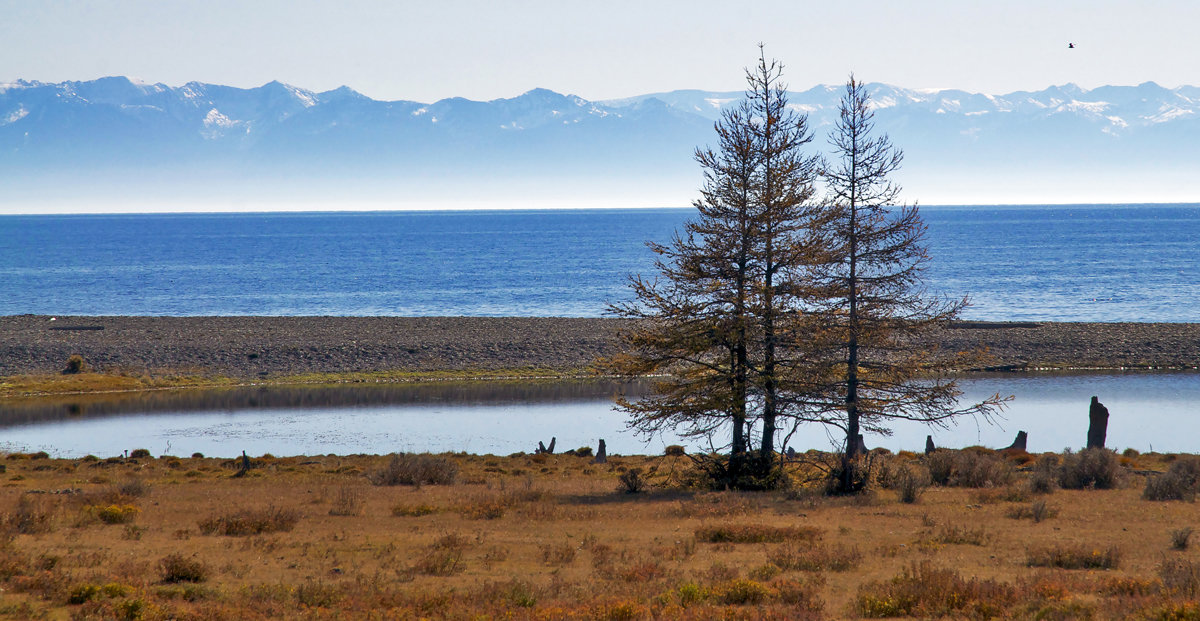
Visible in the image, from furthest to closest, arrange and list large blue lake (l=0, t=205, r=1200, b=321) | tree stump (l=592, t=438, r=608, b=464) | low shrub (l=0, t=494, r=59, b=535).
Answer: large blue lake (l=0, t=205, r=1200, b=321) < tree stump (l=592, t=438, r=608, b=464) < low shrub (l=0, t=494, r=59, b=535)

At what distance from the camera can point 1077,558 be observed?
12.3m

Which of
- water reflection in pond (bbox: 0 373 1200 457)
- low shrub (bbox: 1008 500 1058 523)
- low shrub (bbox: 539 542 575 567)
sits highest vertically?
low shrub (bbox: 539 542 575 567)

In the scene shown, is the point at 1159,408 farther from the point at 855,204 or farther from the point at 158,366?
the point at 158,366

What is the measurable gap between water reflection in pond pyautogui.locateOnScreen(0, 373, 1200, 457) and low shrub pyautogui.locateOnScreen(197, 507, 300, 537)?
50.6 feet

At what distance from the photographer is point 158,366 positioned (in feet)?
162

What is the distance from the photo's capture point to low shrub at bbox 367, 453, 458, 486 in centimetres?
2252

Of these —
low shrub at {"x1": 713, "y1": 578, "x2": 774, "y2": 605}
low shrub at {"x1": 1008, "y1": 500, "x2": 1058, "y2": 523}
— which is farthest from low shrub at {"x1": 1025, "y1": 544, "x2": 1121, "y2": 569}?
low shrub at {"x1": 713, "y1": 578, "x2": 774, "y2": 605}

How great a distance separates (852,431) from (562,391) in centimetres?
2624

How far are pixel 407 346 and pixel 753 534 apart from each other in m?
41.2

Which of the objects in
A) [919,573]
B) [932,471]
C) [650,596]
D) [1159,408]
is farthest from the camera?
[1159,408]

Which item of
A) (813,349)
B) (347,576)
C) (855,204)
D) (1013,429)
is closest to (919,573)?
(347,576)

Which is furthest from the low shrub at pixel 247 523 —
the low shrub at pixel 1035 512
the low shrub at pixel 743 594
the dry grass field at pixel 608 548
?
the low shrub at pixel 1035 512

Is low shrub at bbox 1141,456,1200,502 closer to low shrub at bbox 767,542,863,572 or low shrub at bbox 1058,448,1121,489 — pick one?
low shrub at bbox 1058,448,1121,489

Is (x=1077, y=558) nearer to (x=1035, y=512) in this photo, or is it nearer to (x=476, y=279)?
(x=1035, y=512)
